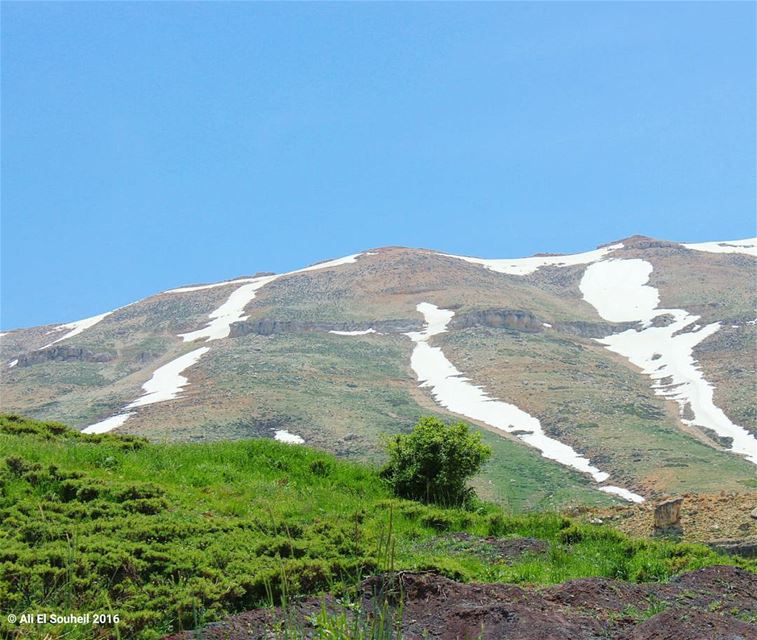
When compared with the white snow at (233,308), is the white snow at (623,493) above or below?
below

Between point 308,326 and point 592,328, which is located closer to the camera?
point 308,326

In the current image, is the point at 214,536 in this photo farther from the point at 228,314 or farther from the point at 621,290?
the point at 621,290

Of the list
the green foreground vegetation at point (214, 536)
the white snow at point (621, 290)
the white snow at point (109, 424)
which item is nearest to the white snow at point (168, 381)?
the white snow at point (109, 424)

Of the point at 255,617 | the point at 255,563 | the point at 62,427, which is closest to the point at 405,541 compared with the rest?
the point at 255,563

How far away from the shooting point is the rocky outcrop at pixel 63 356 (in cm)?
8706

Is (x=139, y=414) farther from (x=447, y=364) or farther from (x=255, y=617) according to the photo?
(x=255, y=617)

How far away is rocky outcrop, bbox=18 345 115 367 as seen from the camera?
8706cm

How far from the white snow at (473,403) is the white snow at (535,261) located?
45.6 metres

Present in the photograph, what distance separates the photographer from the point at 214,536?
9422mm

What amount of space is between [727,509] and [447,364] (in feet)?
188

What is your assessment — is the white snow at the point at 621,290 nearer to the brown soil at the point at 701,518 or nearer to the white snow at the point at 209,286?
the white snow at the point at 209,286

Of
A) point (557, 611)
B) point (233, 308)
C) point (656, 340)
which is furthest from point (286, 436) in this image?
point (233, 308)

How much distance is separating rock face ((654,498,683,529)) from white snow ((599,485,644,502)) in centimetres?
1943

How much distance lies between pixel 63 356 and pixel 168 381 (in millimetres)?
27401
